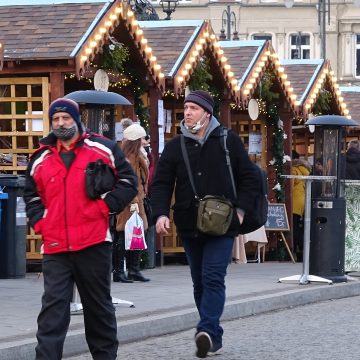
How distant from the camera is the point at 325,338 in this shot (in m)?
11.4

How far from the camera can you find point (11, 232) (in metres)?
16.3

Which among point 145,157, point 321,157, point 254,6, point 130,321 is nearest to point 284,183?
point 321,157

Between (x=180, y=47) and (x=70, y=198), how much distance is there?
37.3 feet

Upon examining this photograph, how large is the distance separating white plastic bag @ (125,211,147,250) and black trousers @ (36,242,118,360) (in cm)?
640

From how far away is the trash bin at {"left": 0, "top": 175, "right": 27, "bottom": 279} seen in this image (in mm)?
16250

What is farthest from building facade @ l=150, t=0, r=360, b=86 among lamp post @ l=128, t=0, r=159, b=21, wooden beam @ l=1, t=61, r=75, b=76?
wooden beam @ l=1, t=61, r=75, b=76

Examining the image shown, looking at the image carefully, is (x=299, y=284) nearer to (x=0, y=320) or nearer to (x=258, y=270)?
(x=258, y=270)

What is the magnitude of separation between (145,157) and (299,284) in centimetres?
243

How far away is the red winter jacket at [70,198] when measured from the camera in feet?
28.0

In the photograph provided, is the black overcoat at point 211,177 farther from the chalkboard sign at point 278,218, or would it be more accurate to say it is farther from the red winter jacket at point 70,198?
the chalkboard sign at point 278,218

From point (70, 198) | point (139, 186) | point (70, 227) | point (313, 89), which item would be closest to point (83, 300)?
point (70, 227)

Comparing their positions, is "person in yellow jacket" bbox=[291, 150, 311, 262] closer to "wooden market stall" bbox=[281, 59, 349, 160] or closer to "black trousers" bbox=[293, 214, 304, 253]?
"black trousers" bbox=[293, 214, 304, 253]

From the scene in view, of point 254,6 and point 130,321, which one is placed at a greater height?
point 254,6

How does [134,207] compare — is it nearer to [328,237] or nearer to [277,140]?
[328,237]
